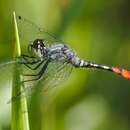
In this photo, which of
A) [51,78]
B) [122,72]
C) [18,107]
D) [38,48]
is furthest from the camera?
[122,72]

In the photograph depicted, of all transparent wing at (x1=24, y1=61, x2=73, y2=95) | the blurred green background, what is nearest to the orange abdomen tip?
the blurred green background

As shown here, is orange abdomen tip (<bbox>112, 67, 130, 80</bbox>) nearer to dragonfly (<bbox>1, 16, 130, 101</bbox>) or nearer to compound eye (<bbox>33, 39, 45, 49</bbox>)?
dragonfly (<bbox>1, 16, 130, 101</bbox>)

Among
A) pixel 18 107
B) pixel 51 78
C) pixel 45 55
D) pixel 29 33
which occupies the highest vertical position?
pixel 29 33

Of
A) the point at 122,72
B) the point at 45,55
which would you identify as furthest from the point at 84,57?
the point at 45,55

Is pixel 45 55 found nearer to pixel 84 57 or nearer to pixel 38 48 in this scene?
pixel 38 48

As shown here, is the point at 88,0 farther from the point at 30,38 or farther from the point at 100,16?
the point at 30,38

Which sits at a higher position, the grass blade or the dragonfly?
the dragonfly
